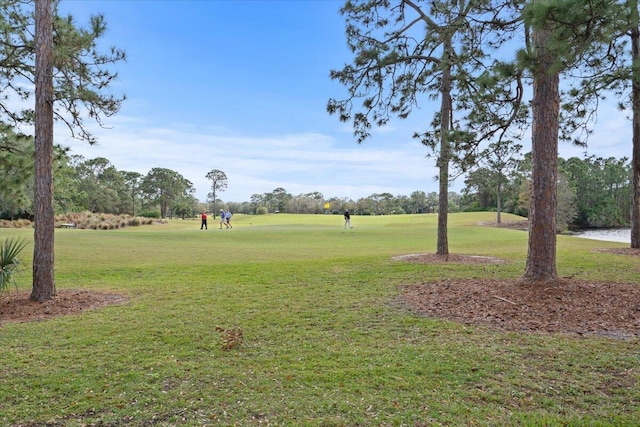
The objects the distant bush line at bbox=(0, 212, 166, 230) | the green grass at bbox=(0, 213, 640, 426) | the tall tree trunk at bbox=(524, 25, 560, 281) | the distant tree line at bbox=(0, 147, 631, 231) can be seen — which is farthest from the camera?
the distant tree line at bbox=(0, 147, 631, 231)

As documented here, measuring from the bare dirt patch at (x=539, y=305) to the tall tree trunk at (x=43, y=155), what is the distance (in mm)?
6457

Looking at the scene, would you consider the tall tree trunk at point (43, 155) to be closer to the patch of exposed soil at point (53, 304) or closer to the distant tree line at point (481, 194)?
the patch of exposed soil at point (53, 304)

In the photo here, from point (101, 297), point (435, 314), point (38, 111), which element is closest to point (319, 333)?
point (435, 314)

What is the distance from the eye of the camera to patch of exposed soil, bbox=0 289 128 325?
6.39 meters

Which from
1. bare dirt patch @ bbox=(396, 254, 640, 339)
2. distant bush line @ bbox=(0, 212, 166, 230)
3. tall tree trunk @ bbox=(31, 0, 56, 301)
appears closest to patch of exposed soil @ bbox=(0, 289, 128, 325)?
tall tree trunk @ bbox=(31, 0, 56, 301)

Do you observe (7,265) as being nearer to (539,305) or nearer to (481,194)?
(539,305)

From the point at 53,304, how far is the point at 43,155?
2615 millimetres

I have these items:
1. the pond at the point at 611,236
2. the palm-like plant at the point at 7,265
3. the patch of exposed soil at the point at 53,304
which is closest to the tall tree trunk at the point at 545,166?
the patch of exposed soil at the point at 53,304

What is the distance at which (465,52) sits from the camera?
730 centimetres

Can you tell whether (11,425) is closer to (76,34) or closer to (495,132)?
(76,34)

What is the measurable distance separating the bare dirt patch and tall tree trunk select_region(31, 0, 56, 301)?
6457 mm

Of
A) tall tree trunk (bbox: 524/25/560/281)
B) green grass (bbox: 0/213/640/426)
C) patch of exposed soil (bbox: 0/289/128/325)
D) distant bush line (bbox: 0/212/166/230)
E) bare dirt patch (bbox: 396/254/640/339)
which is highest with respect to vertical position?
tall tree trunk (bbox: 524/25/560/281)

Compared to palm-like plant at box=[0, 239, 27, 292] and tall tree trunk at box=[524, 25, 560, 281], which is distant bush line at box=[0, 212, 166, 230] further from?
tall tree trunk at box=[524, 25, 560, 281]

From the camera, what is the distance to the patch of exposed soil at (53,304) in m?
6.39
